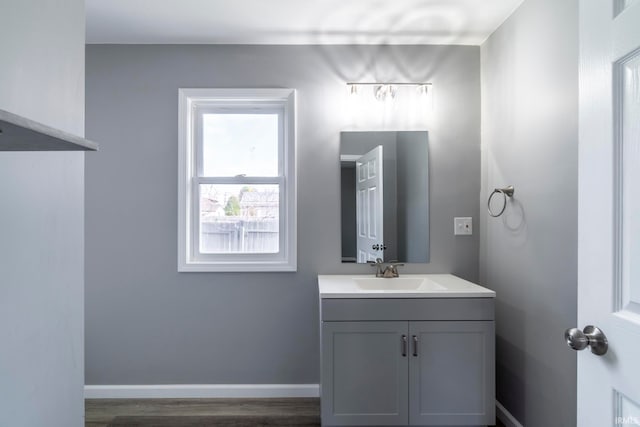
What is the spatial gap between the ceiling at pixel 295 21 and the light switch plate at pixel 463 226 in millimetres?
1195

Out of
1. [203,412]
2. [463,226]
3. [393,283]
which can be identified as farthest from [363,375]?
[463,226]

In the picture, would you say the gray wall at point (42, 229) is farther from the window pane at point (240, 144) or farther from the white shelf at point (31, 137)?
the window pane at point (240, 144)

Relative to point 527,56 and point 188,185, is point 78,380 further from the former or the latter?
point 527,56

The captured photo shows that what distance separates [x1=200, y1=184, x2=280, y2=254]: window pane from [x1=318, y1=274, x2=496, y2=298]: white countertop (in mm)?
510

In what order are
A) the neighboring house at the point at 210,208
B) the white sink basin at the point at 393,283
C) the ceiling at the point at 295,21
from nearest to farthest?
the ceiling at the point at 295,21 → the white sink basin at the point at 393,283 → the neighboring house at the point at 210,208

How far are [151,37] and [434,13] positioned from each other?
1793 millimetres

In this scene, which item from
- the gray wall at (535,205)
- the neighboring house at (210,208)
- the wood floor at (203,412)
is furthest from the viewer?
the neighboring house at (210,208)

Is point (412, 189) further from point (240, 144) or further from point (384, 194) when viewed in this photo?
point (240, 144)

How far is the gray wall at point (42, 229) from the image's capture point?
902 mm

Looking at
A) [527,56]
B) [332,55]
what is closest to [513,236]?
[527,56]

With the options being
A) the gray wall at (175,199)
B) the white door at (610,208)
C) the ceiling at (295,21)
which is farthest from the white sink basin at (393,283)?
the ceiling at (295,21)

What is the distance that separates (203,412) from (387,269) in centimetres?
149

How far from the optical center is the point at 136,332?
252cm

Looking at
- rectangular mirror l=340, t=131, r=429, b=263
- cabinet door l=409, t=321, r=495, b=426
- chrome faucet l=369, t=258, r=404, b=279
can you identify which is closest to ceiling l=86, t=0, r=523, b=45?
rectangular mirror l=340, t=131, r=429, b=263
